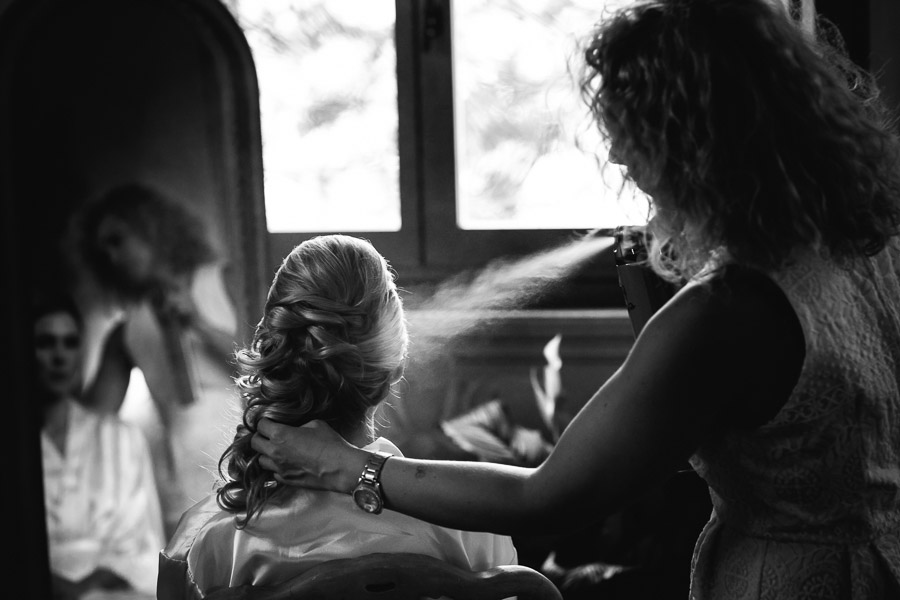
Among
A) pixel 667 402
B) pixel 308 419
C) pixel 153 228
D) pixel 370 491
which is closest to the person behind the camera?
pixel 667 402

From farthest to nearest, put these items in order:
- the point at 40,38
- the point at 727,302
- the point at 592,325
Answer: the point at 592,325 → the point at 40,38 → the point at 727,302

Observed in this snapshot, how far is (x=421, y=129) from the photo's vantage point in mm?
2539

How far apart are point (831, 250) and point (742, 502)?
27 cm

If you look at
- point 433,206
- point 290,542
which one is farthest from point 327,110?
point 290,542

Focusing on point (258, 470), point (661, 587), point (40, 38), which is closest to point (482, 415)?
point (661, 587)

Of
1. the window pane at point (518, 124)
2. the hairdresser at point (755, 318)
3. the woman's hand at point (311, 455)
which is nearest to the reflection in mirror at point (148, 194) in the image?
the window pane at point (518, 124)

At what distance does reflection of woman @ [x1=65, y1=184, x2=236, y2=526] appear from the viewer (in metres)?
2.41

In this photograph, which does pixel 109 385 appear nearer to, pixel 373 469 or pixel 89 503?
pixel 89 503

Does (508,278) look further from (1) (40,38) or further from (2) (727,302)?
(2) (727,302)

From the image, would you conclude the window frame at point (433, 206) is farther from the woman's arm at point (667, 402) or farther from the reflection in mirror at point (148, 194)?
the woman's arm at point (667, 402)

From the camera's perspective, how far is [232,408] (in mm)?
2449

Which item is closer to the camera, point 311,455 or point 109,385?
point 311,455

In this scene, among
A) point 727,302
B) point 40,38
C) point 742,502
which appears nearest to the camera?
point 727,302

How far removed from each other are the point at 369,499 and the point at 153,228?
1625 millimetres
